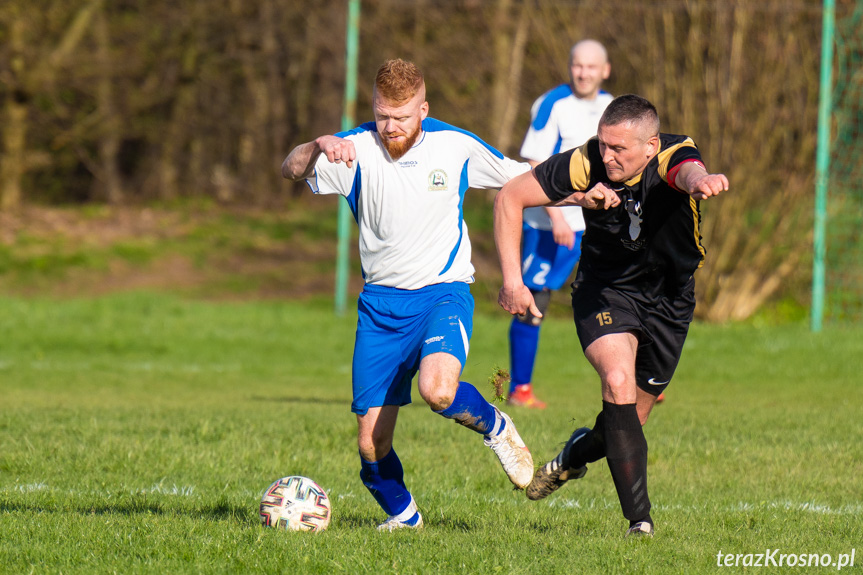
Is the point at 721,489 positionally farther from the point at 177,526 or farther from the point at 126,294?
the point at 126,294

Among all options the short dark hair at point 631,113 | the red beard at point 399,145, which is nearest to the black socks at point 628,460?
the short dark hair at point 631,113

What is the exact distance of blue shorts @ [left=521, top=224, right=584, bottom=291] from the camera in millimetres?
8398

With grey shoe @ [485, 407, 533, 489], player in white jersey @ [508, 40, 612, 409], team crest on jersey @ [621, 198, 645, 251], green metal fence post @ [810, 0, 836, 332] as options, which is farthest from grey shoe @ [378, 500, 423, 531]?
green metal fence post @ [810, 0, 836, 332]

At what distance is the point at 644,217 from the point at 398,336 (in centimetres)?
122

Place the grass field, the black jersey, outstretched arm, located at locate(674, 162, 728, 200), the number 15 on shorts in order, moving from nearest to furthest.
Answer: outstretched arm, located at locate(674, 162, 728, 200), the grass field, the black jersey, the number 15 on shorts

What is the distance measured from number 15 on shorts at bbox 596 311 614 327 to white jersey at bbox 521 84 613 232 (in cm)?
343

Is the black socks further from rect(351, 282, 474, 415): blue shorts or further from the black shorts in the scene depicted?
rect(351, 282, 474, 415): blue shorts

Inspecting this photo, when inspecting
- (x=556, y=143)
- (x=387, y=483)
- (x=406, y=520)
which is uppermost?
(x=556, y=143)

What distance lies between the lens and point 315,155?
4.97 metres

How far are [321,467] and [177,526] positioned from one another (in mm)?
1798

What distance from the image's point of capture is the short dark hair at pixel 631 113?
4.46m

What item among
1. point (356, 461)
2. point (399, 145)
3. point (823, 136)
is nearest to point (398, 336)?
point (399, 145)

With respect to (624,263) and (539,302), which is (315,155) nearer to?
(624,263)

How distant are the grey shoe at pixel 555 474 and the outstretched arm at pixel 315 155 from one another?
1648 millimetres
